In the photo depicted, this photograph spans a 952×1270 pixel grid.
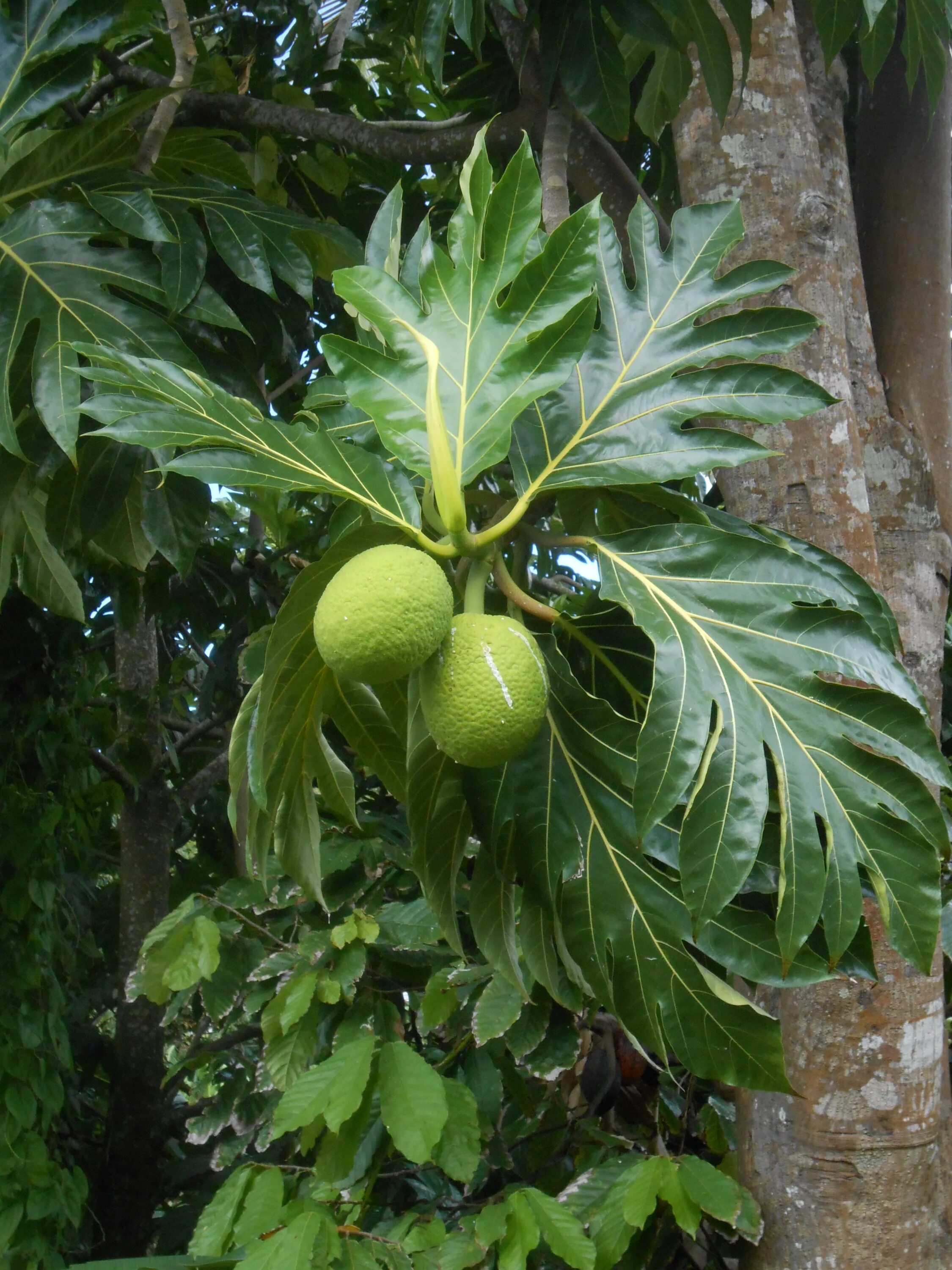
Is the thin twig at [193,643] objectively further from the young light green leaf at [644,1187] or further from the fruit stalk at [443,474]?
the fruit stalk at [443,474]

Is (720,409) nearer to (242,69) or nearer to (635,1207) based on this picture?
(635,1207)

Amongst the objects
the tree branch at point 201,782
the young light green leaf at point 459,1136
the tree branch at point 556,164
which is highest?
the tree branch at point 556,164

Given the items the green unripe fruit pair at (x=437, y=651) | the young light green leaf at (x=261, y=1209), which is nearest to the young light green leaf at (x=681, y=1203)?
the young light green leaf at (x=261, y=1209)

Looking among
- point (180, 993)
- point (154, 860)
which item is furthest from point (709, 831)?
point (154, 860)

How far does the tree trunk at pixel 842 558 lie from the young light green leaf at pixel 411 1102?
360 millimetres

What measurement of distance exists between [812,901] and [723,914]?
130 millimetres

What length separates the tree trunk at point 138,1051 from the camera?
126 inches

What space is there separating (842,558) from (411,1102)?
2.60ft

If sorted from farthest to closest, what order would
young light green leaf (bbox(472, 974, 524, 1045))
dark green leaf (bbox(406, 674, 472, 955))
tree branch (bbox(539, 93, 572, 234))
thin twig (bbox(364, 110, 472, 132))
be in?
thin twig (bbox(364, 110, 472, 132)) < young light green leaf (bbox(472, 974, 524, 1045)) < tree branch (bbox(539, 93, 572, 234)) < dark green leaf (bbox(406, 674, 472, 955))

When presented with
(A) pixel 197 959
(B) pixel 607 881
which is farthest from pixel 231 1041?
(B) pixel 607 881

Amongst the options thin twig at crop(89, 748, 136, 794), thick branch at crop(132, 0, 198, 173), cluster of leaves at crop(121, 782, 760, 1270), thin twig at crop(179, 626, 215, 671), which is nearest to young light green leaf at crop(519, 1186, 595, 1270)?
cluster of leaves at crop(121, 782, 760, 1270)

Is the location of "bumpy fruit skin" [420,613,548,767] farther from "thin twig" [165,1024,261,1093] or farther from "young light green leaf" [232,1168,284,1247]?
"thin twig" [165,1024,261,1093]

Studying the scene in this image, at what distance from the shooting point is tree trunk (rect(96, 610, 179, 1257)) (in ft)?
10.5

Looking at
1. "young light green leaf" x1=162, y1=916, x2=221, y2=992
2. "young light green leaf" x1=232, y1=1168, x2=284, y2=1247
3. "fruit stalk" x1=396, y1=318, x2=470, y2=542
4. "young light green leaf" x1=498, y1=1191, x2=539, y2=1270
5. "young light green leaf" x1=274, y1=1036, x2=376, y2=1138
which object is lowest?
"young light green leaf" x1=232, y1=1168, x2=284, y2=1247
